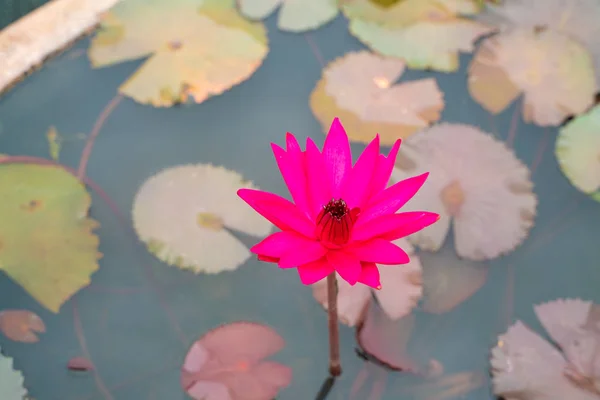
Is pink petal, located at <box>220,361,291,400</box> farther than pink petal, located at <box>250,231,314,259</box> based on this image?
Yes

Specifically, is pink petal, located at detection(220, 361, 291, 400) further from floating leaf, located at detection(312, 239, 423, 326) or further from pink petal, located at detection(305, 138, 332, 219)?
pink petal, located at detection(305, 138, 332, 219)

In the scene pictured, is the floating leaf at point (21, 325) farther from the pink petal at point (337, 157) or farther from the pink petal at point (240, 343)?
the pink petal at point (337, 157)

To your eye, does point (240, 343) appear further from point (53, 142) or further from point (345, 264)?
point (53, 142)

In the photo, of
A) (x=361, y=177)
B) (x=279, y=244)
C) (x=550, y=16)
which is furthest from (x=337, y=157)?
(x=550, y=16)

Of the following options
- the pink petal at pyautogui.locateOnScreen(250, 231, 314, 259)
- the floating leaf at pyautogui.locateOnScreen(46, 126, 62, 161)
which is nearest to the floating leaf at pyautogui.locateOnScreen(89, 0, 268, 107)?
the floating leaf at pyautogui.locateOnScreen(46, 126, 62, 161)

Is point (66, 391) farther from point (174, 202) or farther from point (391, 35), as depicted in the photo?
point (391, 35)

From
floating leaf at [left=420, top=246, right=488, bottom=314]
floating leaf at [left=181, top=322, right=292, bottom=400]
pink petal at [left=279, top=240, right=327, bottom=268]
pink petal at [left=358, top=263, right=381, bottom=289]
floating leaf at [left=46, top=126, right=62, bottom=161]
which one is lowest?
floating leaf at [left=181, top=322, right=292, bottom=400]
